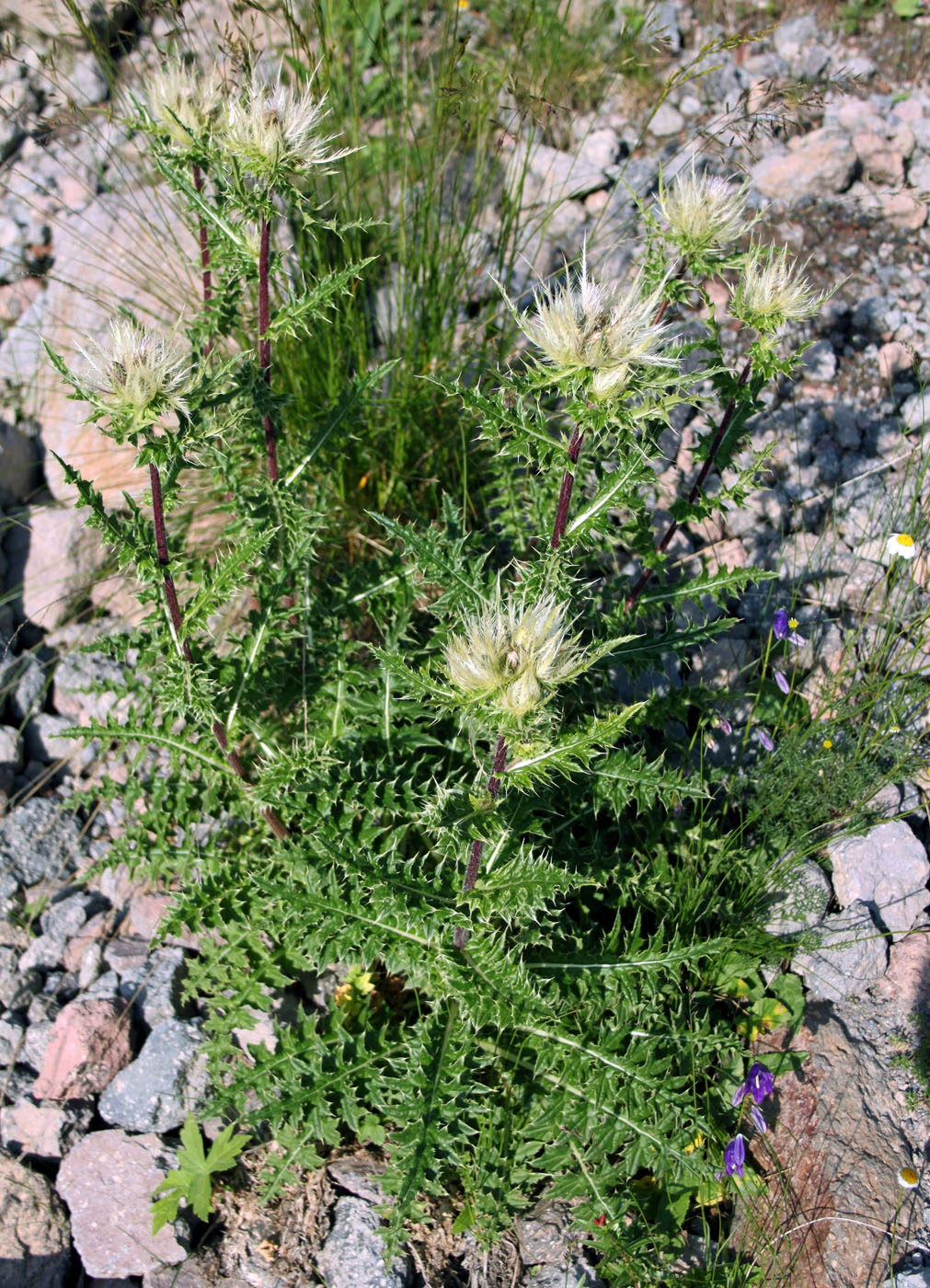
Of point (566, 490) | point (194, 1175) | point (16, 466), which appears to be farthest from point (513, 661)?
point (16, 466)

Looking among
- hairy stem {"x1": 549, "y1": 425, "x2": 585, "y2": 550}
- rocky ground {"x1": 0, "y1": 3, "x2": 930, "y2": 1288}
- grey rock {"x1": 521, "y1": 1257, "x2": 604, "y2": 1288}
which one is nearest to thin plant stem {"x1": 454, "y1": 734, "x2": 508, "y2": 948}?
hairy stem {"x1": 549, "y1": 425, "x2": 585, "y2": 550}

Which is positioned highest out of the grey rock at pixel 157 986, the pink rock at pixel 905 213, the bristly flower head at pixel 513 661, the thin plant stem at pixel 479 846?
the pink rock at pixel 905 213

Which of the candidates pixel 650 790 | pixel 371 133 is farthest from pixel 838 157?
pixel 650 790

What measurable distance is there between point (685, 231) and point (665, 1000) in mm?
2131

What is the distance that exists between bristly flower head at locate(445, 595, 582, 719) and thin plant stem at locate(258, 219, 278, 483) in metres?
1.07

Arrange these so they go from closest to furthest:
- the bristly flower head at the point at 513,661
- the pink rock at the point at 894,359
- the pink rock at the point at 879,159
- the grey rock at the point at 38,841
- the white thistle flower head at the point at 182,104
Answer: the bristly flower head at the point at 513,661, the white thistle flower head at the point at 182,104, the grey rock at the point at 38,841, the pink rock at the point at 894,359, the pink rock at the point at 879,159

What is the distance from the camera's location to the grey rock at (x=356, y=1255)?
227 cm

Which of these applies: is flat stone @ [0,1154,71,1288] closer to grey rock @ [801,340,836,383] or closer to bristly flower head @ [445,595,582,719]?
bristly flower head @ [445,595,582,719]

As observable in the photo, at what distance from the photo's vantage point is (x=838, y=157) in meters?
4.46

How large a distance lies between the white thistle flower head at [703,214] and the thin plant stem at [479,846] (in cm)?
143

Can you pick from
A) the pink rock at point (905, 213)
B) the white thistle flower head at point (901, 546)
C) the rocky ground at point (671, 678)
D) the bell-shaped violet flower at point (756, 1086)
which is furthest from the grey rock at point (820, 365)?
the bell-shaped violet flower at point (756, 1086)

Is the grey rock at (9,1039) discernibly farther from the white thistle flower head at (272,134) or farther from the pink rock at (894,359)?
the pink rock at (894,359)

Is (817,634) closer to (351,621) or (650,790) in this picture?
(650,790)

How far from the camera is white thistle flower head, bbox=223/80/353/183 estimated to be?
2262mm
